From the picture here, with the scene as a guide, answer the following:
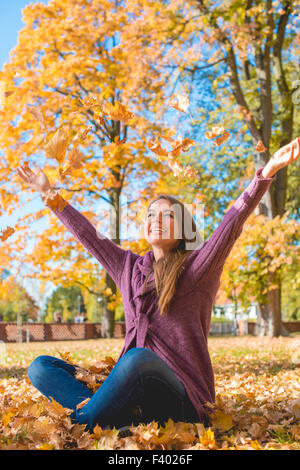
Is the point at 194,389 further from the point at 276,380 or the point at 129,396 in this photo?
the point at 276,380

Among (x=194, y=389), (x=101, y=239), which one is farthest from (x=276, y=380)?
(x=101, y=239)

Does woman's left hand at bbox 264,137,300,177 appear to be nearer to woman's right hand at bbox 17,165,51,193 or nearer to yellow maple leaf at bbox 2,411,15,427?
woman's right hand at bbox 17,165,51,193

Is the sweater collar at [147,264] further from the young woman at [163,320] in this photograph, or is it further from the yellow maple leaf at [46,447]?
the yellow maple leaf at [46,447]

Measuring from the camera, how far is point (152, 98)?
37.6 feet

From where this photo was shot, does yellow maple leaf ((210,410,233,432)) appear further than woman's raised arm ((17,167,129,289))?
No

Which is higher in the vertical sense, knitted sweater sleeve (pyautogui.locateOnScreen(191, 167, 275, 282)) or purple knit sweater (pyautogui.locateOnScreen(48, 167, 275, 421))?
knitted sweater sleeve (pyautogui.locateOnScreen(191, 167, 275, 282))

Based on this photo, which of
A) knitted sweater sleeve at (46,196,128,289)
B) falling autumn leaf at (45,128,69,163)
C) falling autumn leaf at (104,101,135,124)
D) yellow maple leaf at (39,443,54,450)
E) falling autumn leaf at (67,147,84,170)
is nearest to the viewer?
yellow maple leaf at (39,443,54,450)

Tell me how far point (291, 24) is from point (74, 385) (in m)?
11.9

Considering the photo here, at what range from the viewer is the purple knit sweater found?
226 cm

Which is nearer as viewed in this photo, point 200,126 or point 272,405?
point 272,405

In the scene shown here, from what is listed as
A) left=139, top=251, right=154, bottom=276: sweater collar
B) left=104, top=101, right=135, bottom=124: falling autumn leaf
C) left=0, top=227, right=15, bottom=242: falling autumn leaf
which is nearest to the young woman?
left=139, top=251, right=154, bottom=276: sweater collar

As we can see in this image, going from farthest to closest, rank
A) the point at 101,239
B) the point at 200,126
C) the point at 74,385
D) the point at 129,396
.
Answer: the point at 200,126 → the point at 101,239 → the point at 74,385 → the point at 129,396

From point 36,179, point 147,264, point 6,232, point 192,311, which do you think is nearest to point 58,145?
point 36,179

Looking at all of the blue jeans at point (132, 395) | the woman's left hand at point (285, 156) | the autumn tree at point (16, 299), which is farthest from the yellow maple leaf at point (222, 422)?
the autumn tree at point (16, 299)
